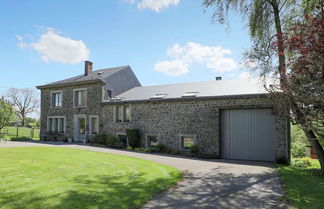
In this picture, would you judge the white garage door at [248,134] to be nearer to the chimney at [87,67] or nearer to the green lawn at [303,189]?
the green lawn at [303,189]

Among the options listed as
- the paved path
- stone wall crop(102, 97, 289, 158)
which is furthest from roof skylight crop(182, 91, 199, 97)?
the paved path

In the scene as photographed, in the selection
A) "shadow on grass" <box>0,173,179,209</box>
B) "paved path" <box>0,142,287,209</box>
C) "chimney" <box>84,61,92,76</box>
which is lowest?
"paved path" <box>0,142,287,209</box>

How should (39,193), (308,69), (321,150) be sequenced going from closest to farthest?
(39,193) → (308,69) → (321,150)

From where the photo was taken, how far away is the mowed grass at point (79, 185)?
4.44m

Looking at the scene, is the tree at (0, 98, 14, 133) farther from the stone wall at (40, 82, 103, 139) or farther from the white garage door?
the white garage door

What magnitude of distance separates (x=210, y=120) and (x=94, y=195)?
30.0 ft

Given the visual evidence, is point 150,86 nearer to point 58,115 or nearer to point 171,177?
point 58,115

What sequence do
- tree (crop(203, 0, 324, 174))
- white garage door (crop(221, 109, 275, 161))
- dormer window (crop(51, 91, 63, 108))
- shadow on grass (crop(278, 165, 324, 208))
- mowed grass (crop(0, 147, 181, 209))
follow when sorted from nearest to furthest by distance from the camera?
mowed grass (crop(0, 147, 181, 209)) → shadow on grass (crop(278, 165, 324, 208)) → tree (crop(203, 0, 324, 174)) → white garage door (crop(221, 109, 275, 161)) → dormer window (crop(51, 91, 63, 108))

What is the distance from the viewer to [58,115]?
2033 cm

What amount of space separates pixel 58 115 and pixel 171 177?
1638cm

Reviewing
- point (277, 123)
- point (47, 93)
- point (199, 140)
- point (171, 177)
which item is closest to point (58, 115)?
point (47, 93)

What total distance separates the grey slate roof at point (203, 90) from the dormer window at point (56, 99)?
22.5ft

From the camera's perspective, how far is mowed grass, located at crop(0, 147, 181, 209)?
444cm

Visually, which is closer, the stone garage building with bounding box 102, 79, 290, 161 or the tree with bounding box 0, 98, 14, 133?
the stone garage building with bounding box 102, 79, 290, 161
